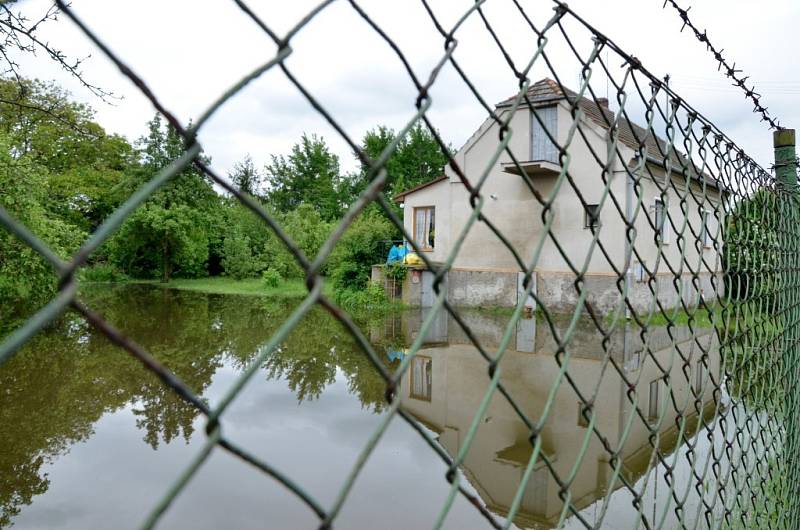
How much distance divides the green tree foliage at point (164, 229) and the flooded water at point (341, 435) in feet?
33.3

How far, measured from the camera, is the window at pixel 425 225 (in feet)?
40.4

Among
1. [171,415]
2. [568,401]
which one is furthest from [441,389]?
[171,415]

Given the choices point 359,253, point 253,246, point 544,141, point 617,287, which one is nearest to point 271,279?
point 253,246

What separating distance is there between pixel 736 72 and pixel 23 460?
16.4 feet

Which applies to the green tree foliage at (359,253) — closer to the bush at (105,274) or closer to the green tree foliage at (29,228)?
the green tree foliage at (29,228)

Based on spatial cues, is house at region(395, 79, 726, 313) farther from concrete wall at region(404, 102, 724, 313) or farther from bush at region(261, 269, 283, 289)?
bush at region(261, 269, 283, 289)

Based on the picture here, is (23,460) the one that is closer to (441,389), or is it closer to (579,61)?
(441,389)

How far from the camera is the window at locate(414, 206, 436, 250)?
12.3 metres

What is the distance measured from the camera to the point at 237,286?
743 inches

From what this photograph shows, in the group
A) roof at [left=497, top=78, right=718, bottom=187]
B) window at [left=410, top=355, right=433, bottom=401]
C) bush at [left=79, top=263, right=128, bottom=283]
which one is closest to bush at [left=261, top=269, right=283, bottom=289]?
bush at [left=79, top=263, right=128, bottom=283]

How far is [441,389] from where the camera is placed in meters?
5.71

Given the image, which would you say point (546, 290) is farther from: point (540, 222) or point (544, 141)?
point (544, 141)

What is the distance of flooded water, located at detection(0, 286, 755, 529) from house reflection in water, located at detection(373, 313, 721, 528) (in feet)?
0.07

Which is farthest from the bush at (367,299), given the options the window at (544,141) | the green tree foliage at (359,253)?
the window at (544,141)
